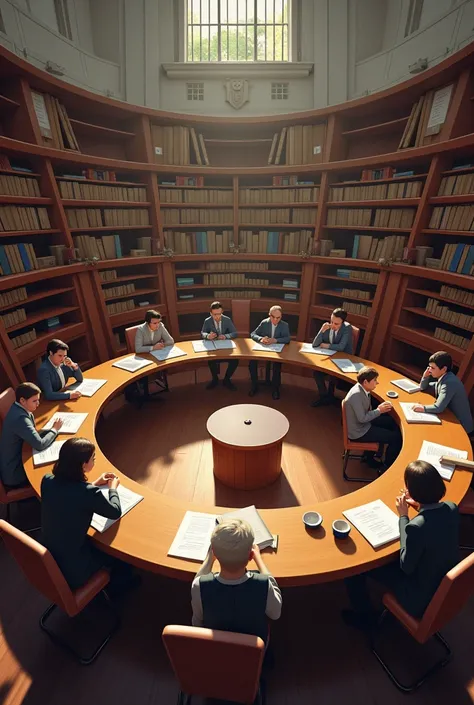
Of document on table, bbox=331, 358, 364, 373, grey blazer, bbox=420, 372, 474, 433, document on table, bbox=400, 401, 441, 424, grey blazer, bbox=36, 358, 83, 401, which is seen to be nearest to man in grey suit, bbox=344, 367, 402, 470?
document on table, bbox=400, 401, 441, 424

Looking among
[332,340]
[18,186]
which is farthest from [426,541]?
[18,186]

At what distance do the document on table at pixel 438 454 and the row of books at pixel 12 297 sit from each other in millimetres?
4703

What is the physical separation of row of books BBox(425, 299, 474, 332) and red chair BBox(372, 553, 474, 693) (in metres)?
3.24

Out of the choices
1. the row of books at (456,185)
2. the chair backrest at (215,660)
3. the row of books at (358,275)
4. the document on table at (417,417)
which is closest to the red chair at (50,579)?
the chair backrest at (215,660)

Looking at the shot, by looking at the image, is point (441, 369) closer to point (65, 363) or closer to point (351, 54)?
point (65, 363)

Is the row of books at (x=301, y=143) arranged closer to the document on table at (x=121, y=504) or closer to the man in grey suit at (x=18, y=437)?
the man in grey suit at (x=18, y=437)

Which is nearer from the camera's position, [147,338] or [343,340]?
[343,340]

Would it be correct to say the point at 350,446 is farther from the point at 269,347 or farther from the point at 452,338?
the point at 452,338

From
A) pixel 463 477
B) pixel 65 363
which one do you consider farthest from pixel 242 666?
pixel 65 363

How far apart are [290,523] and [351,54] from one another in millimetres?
7626

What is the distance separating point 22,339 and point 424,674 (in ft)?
16.3

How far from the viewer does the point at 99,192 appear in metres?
5.55

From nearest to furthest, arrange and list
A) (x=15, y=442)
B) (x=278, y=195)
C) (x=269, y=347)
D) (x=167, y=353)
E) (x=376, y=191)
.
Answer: (x=15, y=442) → (x=167, y=353) → (x=269, y=347) → (x=376, y=191) → (x=278, y=195)

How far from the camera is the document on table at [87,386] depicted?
397 centimetres
